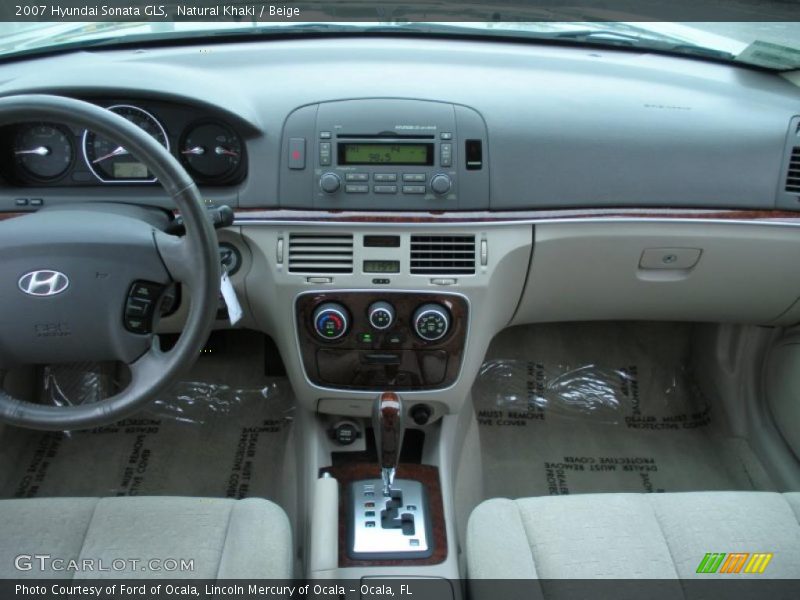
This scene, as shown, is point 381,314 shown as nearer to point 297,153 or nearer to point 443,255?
point 443,255

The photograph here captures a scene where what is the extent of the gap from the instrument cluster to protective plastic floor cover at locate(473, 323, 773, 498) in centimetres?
132

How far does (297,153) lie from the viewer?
177 cm

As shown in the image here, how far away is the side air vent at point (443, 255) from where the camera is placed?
1.80m

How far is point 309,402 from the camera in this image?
2.04m

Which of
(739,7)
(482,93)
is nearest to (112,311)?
(482,93)

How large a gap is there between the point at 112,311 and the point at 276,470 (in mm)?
1135

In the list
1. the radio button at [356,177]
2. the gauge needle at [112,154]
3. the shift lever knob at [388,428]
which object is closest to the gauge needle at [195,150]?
the gauge needle at [112,154]

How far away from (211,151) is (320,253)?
0.38 m

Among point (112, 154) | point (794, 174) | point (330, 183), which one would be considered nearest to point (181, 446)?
point (112, 154)

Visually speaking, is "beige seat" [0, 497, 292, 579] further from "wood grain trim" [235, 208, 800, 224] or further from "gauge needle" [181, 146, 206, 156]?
"gauge needle" [181, 146, 206, 156]

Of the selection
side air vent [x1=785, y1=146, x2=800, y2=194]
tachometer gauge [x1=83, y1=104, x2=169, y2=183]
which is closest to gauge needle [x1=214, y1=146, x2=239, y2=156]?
tachometer gauge [x1=83, y1=104, x2=169, y2=183]

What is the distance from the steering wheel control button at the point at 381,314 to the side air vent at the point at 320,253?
0.11m

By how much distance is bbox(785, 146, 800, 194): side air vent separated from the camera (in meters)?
1.82

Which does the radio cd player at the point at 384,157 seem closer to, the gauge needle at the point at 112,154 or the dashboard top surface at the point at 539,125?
the dashboard top surface at the point at 539,125
